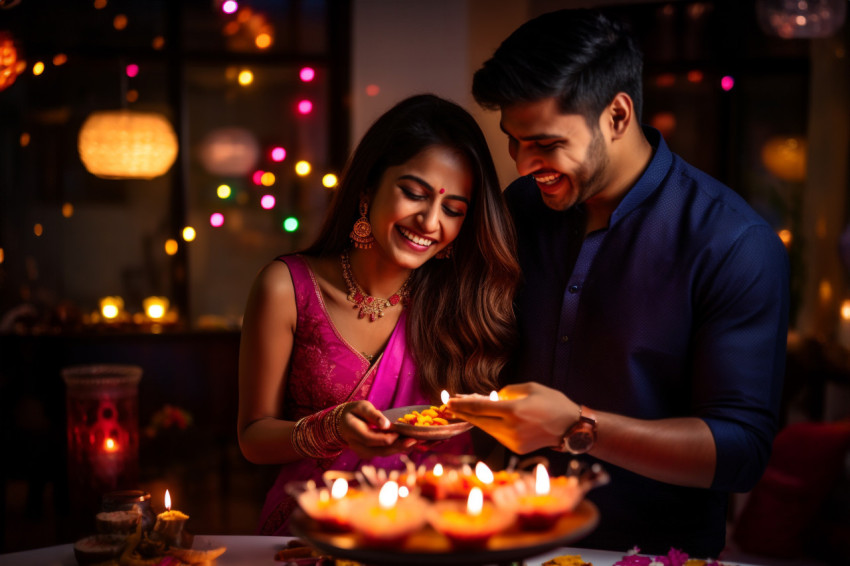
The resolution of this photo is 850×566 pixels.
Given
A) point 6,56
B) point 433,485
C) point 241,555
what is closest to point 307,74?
point 6,56

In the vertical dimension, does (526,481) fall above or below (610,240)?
below

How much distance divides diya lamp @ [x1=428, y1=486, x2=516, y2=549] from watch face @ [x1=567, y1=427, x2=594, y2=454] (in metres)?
0.52

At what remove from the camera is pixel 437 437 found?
173cm

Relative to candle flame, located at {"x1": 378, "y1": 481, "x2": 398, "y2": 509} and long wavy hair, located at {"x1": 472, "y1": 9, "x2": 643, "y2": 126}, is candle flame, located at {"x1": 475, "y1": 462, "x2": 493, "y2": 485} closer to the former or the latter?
candle flame, located at {"x1": 378, "y1": 481, "x2": 398, "y2": 509}

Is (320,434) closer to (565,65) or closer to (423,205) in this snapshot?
(423,205)

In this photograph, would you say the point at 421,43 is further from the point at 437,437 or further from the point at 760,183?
the point at 437,437

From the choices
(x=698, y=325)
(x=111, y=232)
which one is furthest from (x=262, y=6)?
(x=698, y=325)

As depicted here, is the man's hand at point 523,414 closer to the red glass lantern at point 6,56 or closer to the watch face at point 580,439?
the watch face at point 580,439

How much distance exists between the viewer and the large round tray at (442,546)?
110 centimetres

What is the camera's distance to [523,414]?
1.58 metres

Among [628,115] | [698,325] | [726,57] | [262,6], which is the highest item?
[262,6]

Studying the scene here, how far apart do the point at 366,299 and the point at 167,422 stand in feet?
11.8

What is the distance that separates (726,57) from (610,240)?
409 cm

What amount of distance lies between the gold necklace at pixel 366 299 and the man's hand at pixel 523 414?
79cm
